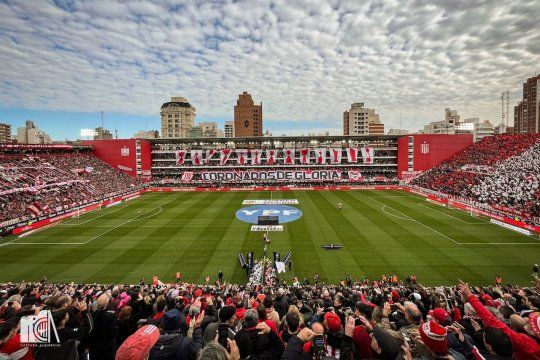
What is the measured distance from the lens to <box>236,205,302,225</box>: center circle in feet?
123

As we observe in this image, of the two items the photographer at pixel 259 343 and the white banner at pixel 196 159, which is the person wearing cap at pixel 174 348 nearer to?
the photographer at pixel 259 343

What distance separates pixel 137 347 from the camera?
379 centimetres

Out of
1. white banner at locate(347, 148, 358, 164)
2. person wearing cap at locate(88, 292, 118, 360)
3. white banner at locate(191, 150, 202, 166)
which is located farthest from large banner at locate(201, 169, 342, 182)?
person wearing cap at locate(88, 292, 118, 360)

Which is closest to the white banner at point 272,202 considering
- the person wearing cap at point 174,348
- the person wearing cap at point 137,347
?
the person wearing cap at point 174,348

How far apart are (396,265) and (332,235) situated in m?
8.69

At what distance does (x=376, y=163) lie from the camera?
73750mm

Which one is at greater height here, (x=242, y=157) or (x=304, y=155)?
(x=304, y=155)

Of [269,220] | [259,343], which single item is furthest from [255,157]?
[259,343]

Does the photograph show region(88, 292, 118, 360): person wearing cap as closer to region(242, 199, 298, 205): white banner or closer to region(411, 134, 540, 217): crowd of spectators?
region(411, 134, 540, 217): crowd of spectators

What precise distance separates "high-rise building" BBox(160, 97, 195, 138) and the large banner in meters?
104

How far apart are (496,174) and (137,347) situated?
60.1 meters

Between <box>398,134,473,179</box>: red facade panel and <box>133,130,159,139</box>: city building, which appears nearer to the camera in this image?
<box>398,134,473,179</box>: red facade panel

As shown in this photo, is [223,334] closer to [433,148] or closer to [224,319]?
[224,319]

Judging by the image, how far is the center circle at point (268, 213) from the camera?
3741cm
